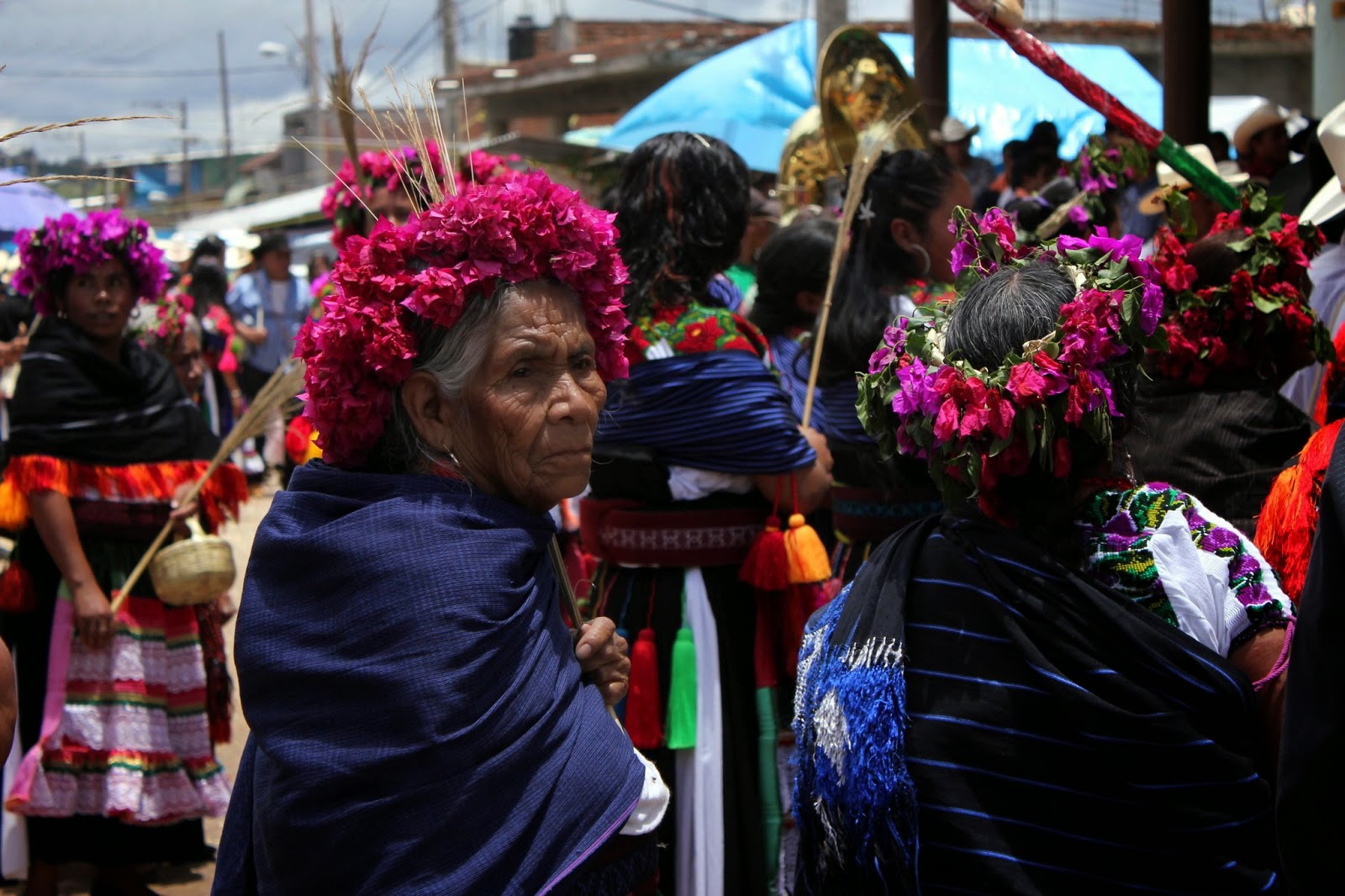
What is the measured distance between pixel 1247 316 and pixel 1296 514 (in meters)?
0.70

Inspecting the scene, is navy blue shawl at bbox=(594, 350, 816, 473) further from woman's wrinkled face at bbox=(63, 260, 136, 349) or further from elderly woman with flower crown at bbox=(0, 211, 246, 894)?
woman's wrinkled face at bbox=(63, 260, 136, 349)

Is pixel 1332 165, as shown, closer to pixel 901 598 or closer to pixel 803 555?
pixel 803 555

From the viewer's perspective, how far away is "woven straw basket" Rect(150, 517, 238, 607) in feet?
15.1

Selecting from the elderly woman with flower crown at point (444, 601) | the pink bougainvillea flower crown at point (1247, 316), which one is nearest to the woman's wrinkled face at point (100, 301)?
the elderly woman with flower crown at point (444, 601)

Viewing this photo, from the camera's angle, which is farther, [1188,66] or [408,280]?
[1188,66]

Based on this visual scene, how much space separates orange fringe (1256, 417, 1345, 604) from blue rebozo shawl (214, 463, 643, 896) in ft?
4.41

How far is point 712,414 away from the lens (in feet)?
12.3

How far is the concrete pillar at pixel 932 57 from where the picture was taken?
7355 mm

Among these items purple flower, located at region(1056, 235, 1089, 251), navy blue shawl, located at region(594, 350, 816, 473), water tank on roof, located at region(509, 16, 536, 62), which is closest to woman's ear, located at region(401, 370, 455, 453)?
purple flower, located at region(1056, 235, 1089, 251)

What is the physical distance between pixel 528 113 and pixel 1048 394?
85.0 feet

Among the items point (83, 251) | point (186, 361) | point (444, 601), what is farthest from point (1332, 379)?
point (186, 361)

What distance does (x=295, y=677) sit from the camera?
2.07 m

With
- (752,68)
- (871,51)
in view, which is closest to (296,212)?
(752,68)

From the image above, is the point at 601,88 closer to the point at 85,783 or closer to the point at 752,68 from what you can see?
the point at 752,68
